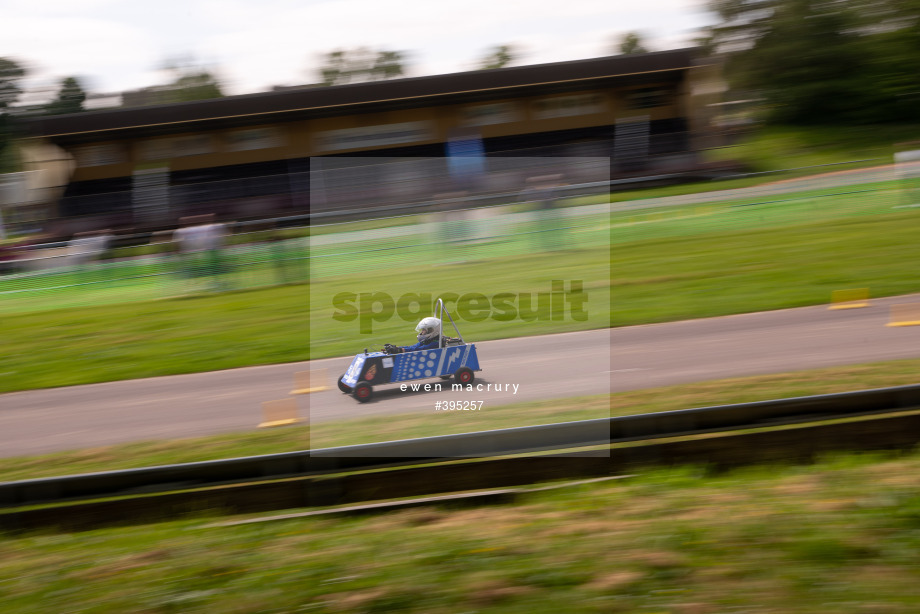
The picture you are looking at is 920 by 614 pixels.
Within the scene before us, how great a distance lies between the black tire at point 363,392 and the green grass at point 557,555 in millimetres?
2765

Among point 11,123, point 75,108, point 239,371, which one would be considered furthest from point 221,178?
point 75,108

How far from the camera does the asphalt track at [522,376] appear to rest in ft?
27.3

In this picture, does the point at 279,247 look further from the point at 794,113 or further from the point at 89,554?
the point at 794,113

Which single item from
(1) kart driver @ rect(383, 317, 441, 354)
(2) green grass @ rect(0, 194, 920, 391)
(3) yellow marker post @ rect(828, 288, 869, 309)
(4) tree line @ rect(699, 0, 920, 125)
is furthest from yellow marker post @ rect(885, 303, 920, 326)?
(4) tree line @ rect(699, 0, 920, 125)

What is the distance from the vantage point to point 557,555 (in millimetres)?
4344

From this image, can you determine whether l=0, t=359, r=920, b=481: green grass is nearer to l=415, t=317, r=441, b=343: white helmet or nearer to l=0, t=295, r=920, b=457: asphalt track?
l=0, t=295, r=920, b=457: asphalt track

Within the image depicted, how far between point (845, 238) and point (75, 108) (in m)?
91.8

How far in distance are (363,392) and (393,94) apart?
994 inches

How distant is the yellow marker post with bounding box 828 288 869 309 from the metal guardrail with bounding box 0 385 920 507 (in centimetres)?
602

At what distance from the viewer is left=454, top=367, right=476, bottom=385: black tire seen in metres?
7.71

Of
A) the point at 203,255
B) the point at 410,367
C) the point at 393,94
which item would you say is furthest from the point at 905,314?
the point at 393,94

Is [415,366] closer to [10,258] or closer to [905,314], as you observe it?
[905,314]

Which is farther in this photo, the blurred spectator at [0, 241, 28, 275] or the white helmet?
the blurred spectator at [0, 241, 28, 275]

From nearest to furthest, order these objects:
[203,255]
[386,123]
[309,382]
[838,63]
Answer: [309,382] → [203,255] → [386,123] → [838,63]
